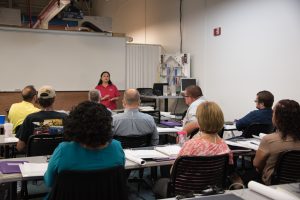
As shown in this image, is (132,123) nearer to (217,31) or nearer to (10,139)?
(10,139)

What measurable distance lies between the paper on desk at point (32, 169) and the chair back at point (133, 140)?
1069mm

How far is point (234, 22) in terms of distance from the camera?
21.2 feet

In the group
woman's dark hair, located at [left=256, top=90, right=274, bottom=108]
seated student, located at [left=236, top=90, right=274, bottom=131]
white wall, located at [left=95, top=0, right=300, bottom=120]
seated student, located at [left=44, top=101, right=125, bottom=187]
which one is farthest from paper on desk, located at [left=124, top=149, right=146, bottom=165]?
white wall, located at [left=95, top=0, right=300, bottom=120]

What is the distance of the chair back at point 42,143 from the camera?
313 centimetres

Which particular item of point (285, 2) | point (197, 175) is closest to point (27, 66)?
point (285, 2)

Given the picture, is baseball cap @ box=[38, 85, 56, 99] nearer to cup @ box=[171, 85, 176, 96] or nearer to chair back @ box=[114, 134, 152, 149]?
chair back @ box=[114, 134, 152, 149]

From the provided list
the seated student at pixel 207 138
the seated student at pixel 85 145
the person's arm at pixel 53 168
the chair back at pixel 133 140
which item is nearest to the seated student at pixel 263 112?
the chair back at pixel 133 140

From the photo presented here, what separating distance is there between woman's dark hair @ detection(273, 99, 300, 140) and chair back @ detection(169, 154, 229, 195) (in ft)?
1.86

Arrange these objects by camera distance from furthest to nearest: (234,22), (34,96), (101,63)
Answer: (101,63), (234,22), (34,96)

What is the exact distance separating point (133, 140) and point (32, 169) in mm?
1287

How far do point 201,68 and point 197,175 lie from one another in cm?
530

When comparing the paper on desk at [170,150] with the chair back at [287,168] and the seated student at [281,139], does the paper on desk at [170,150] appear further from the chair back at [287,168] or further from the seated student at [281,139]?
the chair back at [287,168]

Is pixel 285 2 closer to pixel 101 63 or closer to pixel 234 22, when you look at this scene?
pixel 234 22

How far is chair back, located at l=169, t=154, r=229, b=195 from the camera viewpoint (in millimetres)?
2338
